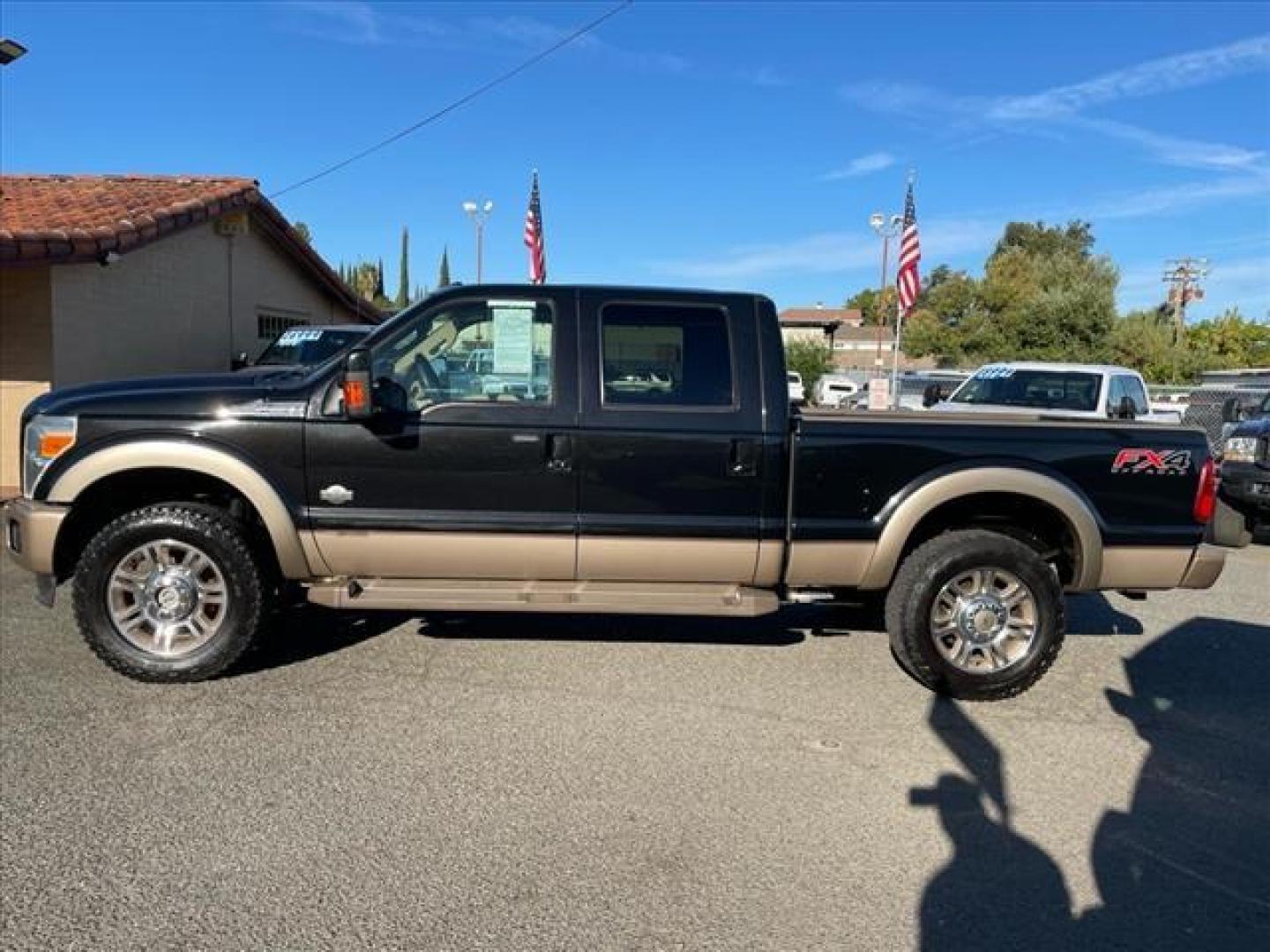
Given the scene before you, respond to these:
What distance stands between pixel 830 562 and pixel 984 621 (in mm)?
859

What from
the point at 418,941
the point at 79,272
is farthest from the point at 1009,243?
the point at 418,941

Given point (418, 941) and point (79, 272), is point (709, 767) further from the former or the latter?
point (79, 272)

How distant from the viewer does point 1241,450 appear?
9.18 meters

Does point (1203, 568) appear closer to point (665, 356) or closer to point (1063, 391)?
point (665, 356)

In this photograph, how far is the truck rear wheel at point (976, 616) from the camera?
466 cm

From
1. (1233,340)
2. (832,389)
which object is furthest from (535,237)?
(1233,340)

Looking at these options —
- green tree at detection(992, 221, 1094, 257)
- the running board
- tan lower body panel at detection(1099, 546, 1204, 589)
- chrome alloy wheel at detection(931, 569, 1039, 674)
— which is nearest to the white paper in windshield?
the running board

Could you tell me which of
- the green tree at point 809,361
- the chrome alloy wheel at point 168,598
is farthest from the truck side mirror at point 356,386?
the green tree at point 809,361

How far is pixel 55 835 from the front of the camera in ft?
10.4

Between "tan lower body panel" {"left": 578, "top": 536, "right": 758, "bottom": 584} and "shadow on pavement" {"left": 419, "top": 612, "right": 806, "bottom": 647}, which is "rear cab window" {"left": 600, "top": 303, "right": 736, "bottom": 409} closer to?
"tan lower body panel" {"left": 578, "top": 536, "right": 758, "bottom": 584}

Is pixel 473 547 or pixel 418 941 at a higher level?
pixel 473 547

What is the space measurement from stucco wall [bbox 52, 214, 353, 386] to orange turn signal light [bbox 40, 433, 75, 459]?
613cm

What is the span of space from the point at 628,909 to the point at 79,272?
394 inches

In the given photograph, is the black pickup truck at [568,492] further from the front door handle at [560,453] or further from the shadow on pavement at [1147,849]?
the shadow on pavement at [1147,849]
